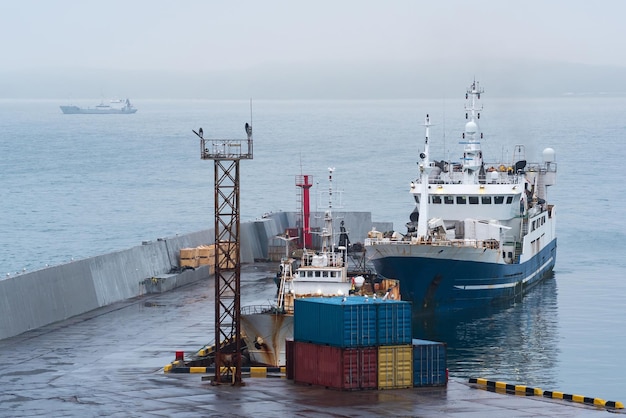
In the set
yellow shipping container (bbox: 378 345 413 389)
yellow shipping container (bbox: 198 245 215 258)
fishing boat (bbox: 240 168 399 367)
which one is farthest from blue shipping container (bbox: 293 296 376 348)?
yellow shipping container (bbox: 198 245 215 258)

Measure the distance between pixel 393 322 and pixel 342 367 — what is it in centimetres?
223

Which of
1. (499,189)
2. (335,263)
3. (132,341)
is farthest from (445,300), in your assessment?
(132,341)

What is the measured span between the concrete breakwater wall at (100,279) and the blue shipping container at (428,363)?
691 inches

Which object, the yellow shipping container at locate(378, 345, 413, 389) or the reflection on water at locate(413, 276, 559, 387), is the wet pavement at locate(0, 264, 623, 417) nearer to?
the yellow shipping container at locate(378, 345, 413, 389)

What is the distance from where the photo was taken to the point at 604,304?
7225 centimetres

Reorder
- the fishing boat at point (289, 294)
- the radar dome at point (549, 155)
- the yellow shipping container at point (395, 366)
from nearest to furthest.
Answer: the yellow shipping container at point (395, 366) → the fishing boat at point (289, 294) → the radar dome at point (549, 155)

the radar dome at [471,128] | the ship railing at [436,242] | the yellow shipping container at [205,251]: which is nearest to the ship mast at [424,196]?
the ship railing at [436,242]

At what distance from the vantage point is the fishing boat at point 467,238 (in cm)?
6644

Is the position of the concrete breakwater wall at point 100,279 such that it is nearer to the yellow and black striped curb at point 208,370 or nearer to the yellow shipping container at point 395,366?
the yellow and black striped curb at point 208,370

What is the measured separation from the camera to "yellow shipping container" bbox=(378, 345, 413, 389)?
40.7 m

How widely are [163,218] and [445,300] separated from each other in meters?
75.1

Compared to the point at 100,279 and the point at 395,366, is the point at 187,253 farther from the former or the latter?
the point at 395,366

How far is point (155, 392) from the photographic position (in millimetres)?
40000

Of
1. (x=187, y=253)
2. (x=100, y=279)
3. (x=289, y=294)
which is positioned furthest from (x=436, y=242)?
(x=289, y=294)
